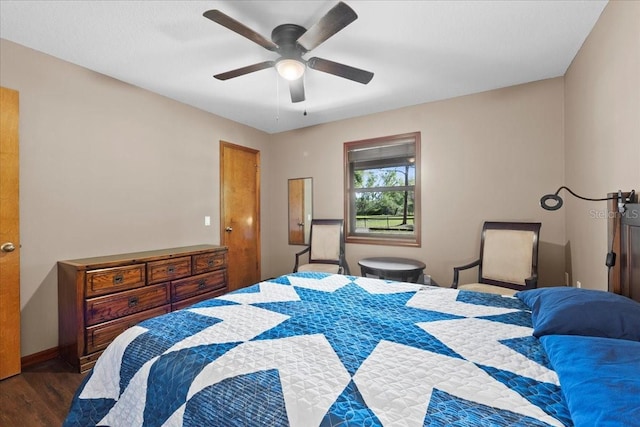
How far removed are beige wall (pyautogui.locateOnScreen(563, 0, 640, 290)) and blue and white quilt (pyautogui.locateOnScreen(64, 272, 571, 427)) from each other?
1.14 metres

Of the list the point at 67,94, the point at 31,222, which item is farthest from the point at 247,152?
the point at 31,222

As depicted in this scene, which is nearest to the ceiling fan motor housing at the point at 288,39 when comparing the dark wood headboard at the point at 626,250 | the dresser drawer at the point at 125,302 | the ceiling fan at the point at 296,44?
the ceiling fan at the point at 296,44

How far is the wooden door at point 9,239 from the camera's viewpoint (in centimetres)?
212

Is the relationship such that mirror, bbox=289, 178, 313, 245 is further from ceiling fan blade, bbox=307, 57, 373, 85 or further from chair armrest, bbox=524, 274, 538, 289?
chair armrest, bbox=524, 274, 538, 289

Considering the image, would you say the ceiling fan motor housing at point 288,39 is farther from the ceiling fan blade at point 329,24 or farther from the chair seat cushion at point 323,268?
the chair seat cushion at point 323,268

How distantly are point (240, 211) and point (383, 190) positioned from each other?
2.11m

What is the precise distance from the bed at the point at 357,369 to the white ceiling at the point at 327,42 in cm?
189

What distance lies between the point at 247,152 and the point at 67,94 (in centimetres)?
219

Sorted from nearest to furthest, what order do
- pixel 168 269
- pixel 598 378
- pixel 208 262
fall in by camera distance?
1. pixel 598 378
2. pixel 168 269
3. pixel 208 262

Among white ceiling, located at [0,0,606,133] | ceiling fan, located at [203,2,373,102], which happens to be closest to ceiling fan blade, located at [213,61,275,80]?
ceiling fan, located at [203,2,373,102]

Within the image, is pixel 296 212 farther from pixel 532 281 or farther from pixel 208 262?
pixel 532 281

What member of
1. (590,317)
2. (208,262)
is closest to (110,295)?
(208,262)

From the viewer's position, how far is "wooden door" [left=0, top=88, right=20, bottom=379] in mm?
2117

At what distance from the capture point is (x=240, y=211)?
428 centimetres
